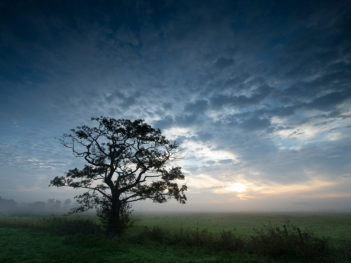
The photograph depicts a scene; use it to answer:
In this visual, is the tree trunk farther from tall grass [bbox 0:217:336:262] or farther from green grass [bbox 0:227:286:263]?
green grass [bbox 0:227:286:263]

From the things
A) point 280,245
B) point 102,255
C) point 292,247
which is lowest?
point 102,255

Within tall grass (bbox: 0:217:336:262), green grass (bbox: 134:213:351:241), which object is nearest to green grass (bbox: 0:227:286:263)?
tall grass (bbox: 0:217:336:262)

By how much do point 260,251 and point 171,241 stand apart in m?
8.31

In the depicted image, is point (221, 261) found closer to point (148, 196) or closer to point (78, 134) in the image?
point (148, 196)

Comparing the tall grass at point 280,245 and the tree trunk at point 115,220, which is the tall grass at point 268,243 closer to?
the tall grass at point 280,245

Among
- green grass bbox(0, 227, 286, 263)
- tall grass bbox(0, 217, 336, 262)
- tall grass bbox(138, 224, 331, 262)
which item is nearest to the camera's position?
green grass bbox(0, 227, 286, 263)

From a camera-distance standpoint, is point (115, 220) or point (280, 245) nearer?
point (280, 245)

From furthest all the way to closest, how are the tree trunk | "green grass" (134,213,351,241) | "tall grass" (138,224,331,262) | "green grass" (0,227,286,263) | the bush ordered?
"green grass" (134,213,351,241)
the tree trunk
"tall grass" (138,224,331,262)
the bush
"green grass" (0,227,286,263)

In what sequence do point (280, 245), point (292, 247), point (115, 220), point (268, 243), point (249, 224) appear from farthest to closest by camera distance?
1. point (249, 224)
2. point (115, 220)
3. point (268, 243)
4. point (280, 245)
5. point (292, 247)

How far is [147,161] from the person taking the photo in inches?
939

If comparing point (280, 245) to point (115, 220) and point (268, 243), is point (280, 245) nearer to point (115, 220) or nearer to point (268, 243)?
point (268, 243)

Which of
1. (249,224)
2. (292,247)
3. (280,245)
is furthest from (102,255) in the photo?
(249,224)

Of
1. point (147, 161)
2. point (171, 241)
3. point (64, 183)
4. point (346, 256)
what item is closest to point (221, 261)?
point (171, 241)

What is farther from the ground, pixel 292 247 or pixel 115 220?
pixel 115 220
